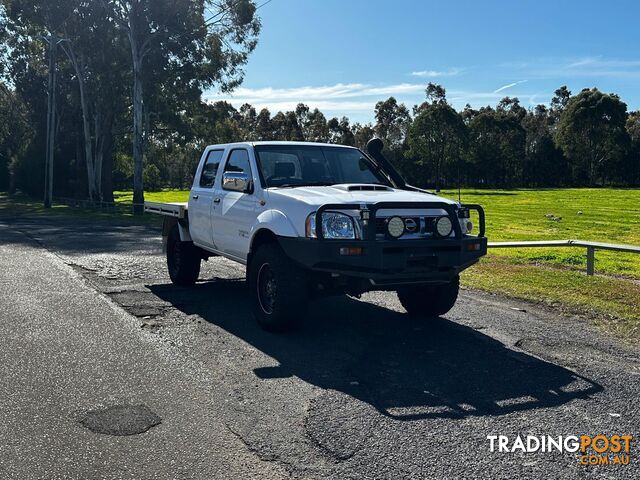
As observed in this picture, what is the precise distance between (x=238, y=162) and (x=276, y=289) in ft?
7.70

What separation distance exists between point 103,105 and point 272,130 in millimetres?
54595

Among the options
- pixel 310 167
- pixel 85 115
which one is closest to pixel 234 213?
pixel 310 167

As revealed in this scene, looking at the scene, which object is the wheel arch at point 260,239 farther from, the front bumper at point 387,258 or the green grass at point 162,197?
the green grass at point 162,197

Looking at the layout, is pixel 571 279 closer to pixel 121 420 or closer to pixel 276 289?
pixel 276 289

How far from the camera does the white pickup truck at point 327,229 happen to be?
6.07m

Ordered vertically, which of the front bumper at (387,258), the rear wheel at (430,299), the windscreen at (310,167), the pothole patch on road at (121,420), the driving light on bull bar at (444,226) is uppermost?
the windscreen at (310,167)

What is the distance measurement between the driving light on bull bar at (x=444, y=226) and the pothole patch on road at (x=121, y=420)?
130 inches

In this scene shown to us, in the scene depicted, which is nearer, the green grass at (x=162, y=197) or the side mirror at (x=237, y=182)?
the side mirror at (x=237, y=182)

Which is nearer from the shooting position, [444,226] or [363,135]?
[444,226]

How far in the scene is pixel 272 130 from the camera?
93375 millimetres

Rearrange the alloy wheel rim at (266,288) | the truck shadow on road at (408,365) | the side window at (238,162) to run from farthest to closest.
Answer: the side window at (238,162)
the alloy wheel rim at (266,288)
the truck shadow on road at (408,365)

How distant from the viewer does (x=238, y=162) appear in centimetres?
823

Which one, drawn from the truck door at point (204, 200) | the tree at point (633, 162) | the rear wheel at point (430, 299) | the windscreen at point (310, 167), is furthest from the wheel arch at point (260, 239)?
the tree at point (633, 162)

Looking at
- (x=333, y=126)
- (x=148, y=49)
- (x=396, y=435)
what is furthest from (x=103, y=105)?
(x=333, y=126)
